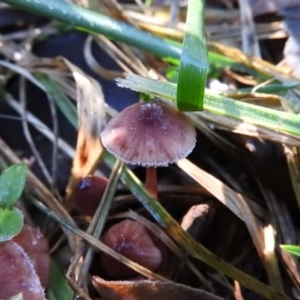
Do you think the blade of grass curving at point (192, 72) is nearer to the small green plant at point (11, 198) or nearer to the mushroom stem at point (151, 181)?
the mushroom stem at point (151, 181)

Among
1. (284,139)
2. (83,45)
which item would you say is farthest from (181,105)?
(83,45)

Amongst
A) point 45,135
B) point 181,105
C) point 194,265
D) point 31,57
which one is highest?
point 181,105

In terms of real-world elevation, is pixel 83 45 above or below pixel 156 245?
above

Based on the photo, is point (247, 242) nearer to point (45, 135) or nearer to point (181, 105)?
point (181, 105)

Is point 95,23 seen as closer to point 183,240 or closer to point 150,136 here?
point 150,136

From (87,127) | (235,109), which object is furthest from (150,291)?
(87,127)
